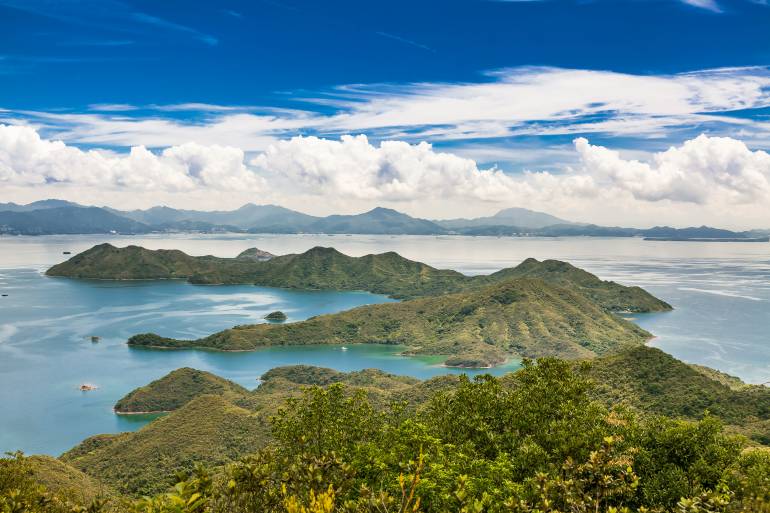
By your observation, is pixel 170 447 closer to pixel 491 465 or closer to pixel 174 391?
pixel 174 391

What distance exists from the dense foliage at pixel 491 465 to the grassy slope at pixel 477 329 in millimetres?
117655

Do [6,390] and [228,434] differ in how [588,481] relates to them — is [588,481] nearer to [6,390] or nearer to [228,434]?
[228,434]

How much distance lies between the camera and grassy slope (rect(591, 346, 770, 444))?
65.6 m

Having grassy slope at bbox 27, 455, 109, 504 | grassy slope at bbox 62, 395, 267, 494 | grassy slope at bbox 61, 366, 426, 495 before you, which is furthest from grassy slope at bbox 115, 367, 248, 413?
grassy slope at bbox 27, 455, 109, 504

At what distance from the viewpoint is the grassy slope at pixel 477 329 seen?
160 metres

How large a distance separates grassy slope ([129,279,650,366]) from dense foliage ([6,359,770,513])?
118 meters

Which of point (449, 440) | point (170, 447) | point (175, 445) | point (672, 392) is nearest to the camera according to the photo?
point (449, 440)

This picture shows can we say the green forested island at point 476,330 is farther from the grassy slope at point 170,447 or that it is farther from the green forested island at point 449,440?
the grassy slope at point 170,447

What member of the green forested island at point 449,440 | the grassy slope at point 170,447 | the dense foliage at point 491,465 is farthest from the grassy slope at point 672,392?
the grassy slope at point 170,447

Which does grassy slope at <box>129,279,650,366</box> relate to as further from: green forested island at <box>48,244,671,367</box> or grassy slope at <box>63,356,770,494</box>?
grassy slope at <box>63,356,770,494</box>

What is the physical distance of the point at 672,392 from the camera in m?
74.6

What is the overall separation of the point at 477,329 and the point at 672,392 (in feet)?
324

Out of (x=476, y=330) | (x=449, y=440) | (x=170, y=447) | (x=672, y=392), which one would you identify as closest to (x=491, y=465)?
(x=449, y=440)

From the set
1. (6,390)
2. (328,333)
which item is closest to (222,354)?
(328,333)
